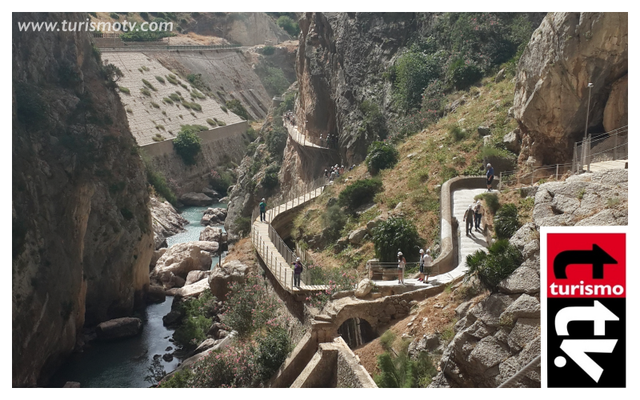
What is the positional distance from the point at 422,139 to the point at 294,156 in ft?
64.0

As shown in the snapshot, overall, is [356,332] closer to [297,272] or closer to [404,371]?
[297,272]

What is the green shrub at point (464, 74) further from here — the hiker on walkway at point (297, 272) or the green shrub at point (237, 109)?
the green shrub at point (237, 109)

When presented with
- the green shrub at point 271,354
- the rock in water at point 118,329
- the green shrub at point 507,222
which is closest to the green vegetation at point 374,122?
the rock in water at point 118,329

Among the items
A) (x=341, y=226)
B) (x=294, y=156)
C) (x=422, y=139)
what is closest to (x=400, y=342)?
(x=341, y=226)

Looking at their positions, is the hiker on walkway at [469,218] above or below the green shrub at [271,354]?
above

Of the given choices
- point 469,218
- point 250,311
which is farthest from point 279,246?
point 469,218

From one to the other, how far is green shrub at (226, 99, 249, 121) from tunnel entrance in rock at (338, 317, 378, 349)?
216 ft

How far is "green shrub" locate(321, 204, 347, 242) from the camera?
29906 mm

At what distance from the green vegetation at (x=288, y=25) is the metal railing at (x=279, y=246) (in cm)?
7966

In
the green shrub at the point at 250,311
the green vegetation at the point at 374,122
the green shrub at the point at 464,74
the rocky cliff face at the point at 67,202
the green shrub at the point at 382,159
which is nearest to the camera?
the green shrub at the point at 250,311

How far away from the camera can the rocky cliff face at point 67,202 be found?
1152 inches

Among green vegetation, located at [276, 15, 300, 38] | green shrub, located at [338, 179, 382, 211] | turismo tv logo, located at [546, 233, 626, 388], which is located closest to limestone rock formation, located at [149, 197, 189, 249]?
green shrub, located at [338, 179, 382, 211]

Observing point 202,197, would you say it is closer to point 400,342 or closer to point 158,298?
point 158,298

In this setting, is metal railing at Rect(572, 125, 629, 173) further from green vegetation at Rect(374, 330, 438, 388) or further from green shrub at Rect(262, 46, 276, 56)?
green shrub at Rect(262, 46, 276, 56)
